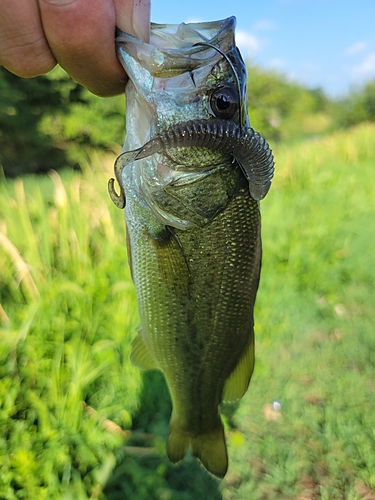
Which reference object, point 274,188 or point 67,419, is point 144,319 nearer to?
point 67,419

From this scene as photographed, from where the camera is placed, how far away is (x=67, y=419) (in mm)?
2195

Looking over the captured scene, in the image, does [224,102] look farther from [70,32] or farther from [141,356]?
[141,356]

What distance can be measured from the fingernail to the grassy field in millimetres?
1913

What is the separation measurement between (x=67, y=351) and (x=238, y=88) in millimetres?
2019

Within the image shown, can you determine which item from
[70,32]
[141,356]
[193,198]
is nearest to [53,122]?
[141,356]

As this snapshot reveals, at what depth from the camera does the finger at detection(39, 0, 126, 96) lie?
0.96m

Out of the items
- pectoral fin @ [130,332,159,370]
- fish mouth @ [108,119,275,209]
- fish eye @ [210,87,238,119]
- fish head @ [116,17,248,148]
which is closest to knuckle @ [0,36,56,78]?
fish head @ [116,17,248,148]

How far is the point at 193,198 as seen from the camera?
1146 millimetres

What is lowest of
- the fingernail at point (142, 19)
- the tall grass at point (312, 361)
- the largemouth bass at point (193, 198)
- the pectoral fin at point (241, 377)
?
the tall grass at point (312, 361)

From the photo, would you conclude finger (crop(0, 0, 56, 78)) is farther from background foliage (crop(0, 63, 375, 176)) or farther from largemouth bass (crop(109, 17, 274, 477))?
background foliage (crop(0, 63, 375, 176))

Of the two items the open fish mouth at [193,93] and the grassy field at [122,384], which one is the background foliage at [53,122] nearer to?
the grassy field at [122,384]

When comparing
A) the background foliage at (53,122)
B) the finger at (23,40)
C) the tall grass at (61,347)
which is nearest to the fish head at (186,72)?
the finger at (23,40)

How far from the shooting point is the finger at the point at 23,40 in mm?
986

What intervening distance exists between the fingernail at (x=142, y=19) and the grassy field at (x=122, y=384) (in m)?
1.91
